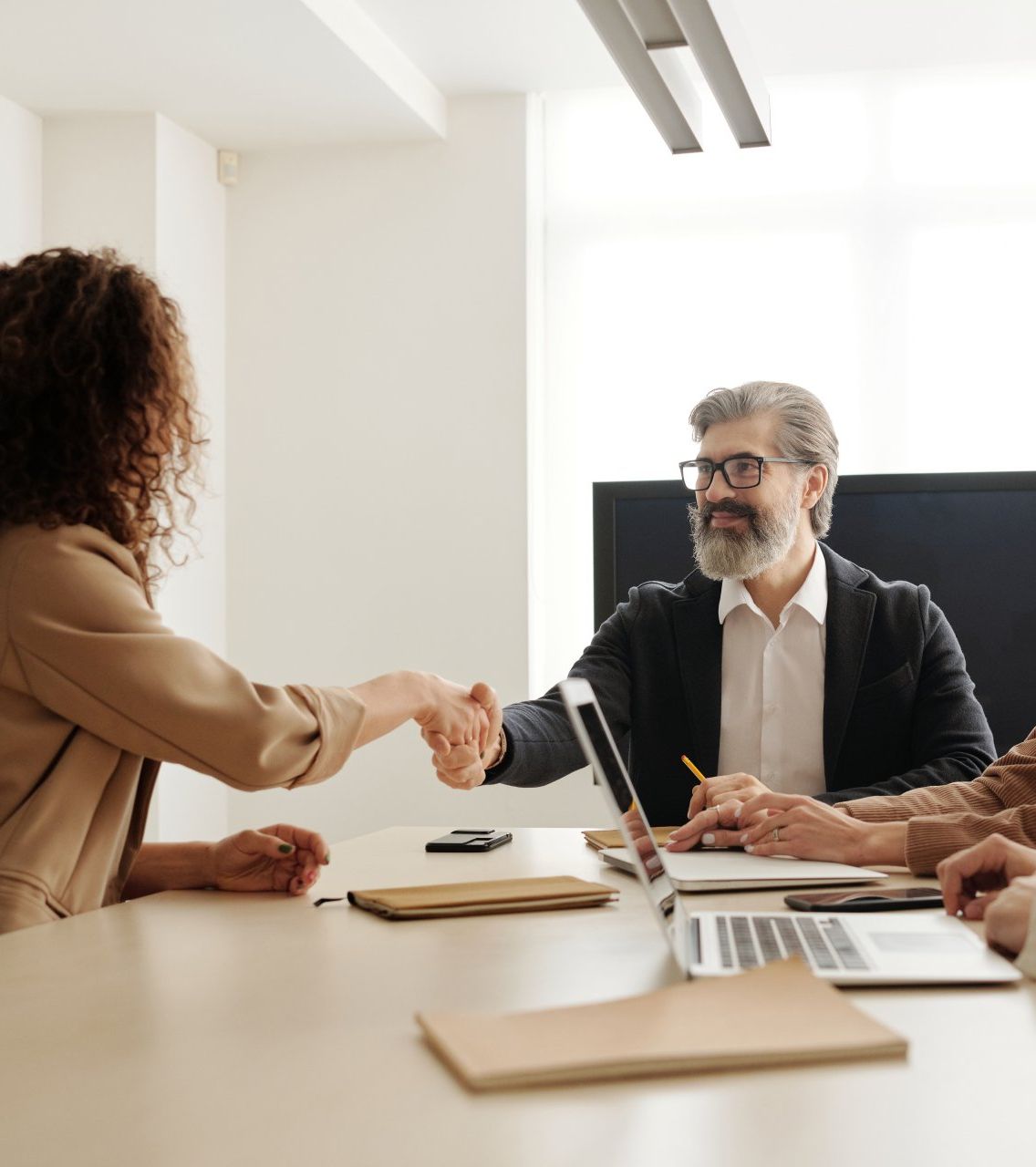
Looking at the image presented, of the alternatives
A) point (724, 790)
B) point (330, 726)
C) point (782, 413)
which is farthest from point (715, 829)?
point (782, 413)

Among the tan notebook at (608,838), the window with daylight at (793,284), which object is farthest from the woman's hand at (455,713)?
the window with daylight at (793,284)

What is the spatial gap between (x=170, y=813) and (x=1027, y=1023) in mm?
3810

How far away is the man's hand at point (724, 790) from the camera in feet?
6.09

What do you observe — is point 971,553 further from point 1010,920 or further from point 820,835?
point 1010,920

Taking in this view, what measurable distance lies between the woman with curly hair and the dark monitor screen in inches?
72.2

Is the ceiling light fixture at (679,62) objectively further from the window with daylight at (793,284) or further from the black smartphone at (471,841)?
the window with daylight at (793,284)

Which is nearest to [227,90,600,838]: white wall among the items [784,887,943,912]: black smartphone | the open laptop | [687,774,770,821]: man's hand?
[687,774,770,821]: man's hand

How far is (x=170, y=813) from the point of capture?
14.5 ft

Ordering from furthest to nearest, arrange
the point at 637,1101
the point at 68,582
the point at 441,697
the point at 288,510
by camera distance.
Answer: the point at 288,510
the point at 441,697
the point at 68,582
the point at 637,1101

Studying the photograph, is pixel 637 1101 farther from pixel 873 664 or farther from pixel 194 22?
pixel 194 22

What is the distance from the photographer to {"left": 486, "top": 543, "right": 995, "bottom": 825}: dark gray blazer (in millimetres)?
2441

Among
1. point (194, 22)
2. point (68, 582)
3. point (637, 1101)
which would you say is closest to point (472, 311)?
point (194, 22)

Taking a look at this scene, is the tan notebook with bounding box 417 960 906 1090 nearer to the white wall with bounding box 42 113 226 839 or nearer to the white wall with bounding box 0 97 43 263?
the white wall with bounding box 42 113 226 839

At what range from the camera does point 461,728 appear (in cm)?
196
